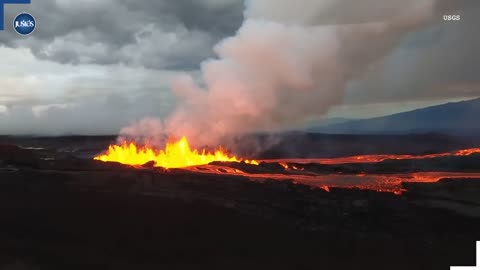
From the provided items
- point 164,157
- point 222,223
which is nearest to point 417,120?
point 164,157

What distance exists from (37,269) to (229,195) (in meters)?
8.96

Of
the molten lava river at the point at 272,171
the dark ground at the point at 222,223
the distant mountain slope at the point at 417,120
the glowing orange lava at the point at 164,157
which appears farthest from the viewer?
the distant mountain slope at the point at 417,120

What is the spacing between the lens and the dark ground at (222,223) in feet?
43.2

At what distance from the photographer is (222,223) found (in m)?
16.1

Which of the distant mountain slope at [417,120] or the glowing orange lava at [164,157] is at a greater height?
the distant mountain slope at [417,120]

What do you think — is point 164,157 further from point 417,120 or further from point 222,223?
point 417,120

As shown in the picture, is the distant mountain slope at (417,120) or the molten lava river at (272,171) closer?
the molten lava river at (272,171)

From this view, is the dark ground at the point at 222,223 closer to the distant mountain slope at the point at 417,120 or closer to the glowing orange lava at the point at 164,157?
the glowing orange lava at the point at 164,157

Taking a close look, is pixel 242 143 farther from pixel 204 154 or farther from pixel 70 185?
pixel 70 185

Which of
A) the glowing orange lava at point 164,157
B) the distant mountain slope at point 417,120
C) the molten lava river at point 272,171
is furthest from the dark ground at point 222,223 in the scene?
the distant mountain slope at point 417,120

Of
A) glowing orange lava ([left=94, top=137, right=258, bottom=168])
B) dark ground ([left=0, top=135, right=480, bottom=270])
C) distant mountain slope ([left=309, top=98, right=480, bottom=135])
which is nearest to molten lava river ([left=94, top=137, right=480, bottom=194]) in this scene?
glowing orange lava ([left=94, top=137, right=258, bottom=168])

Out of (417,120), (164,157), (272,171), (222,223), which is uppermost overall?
(417,120)

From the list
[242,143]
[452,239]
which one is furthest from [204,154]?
[452,239]

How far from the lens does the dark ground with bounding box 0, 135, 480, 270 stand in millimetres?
13172
